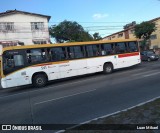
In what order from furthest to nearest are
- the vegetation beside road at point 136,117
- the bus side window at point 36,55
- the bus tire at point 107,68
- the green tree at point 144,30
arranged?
the green tree at point 144,30 → the bus tire at point 107,68 → the bus side window at point 36,55 → the vegetation beside road at point 136,117

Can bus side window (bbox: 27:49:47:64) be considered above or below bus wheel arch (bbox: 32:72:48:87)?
above

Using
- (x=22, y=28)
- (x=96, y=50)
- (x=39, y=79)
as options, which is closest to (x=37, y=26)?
(x=22, y=28)

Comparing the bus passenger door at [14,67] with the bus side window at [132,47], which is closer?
the bus passenger door at [14,67]

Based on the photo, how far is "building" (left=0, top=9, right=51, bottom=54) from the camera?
118 feet

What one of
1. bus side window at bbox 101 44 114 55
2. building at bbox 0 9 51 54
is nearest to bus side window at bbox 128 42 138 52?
bus side window at bbox 101 44 114 55

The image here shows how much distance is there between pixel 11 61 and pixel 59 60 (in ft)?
11.4

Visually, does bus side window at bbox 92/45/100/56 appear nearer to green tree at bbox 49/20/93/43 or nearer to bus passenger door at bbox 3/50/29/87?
bus passenger door at bbox 3/50/29/87

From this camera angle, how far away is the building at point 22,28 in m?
36.0

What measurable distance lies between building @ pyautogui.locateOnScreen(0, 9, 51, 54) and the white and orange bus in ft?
65.0

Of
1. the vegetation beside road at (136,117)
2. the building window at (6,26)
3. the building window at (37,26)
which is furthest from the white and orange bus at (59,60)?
the building window at (6,26)

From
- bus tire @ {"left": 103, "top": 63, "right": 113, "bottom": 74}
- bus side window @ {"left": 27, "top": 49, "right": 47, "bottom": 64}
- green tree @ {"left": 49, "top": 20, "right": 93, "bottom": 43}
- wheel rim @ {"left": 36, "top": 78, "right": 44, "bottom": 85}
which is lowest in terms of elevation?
wheel rim @ {"left": 36, "top": 78, "right": 44, "bottom": 85}

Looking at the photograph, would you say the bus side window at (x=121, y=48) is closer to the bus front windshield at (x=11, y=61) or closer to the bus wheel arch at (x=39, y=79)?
the bus wheel arch at (x=39, y=79)

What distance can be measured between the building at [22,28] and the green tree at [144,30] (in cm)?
2262

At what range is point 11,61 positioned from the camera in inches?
613
